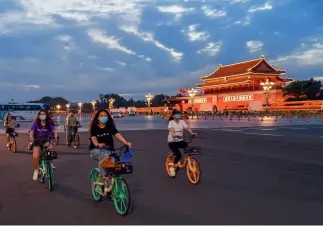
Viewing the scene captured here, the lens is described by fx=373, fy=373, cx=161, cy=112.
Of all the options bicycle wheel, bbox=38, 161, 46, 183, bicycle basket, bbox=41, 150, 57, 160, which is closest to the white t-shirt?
bicycle basket, bbox=41, 150, 57, 160

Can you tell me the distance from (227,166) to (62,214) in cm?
575

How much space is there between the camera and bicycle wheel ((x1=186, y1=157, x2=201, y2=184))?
→ 25.0 feet

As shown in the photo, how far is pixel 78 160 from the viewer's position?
1159cm

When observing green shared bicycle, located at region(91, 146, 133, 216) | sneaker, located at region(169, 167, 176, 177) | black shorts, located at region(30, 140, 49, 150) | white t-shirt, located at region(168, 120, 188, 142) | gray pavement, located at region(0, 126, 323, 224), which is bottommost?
gray pavement, located at region(0, 126, 323, 224)

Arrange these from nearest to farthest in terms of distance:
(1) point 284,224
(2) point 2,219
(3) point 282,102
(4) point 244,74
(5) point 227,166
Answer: (1) point 284,224 < (2) point 2,219 < (5) point 227,166 < (3) point 282,102 < (4) point 244,74

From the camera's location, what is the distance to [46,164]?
24.4 ft

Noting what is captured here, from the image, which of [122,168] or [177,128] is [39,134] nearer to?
[177,128]

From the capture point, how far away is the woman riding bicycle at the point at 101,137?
572 cm

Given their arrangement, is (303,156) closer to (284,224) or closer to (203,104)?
(284,224)

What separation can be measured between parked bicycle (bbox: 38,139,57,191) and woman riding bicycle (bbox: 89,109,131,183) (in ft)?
6.00

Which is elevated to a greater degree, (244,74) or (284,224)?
(244,74)

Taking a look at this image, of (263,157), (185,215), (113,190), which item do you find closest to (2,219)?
(113,190)

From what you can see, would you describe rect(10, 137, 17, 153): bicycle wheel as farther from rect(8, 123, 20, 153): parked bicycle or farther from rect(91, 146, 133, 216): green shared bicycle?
rect(91, 146, 133, 216): green shared bicycle

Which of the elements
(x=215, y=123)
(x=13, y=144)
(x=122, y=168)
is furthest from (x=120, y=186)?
(x=215, y=123)
